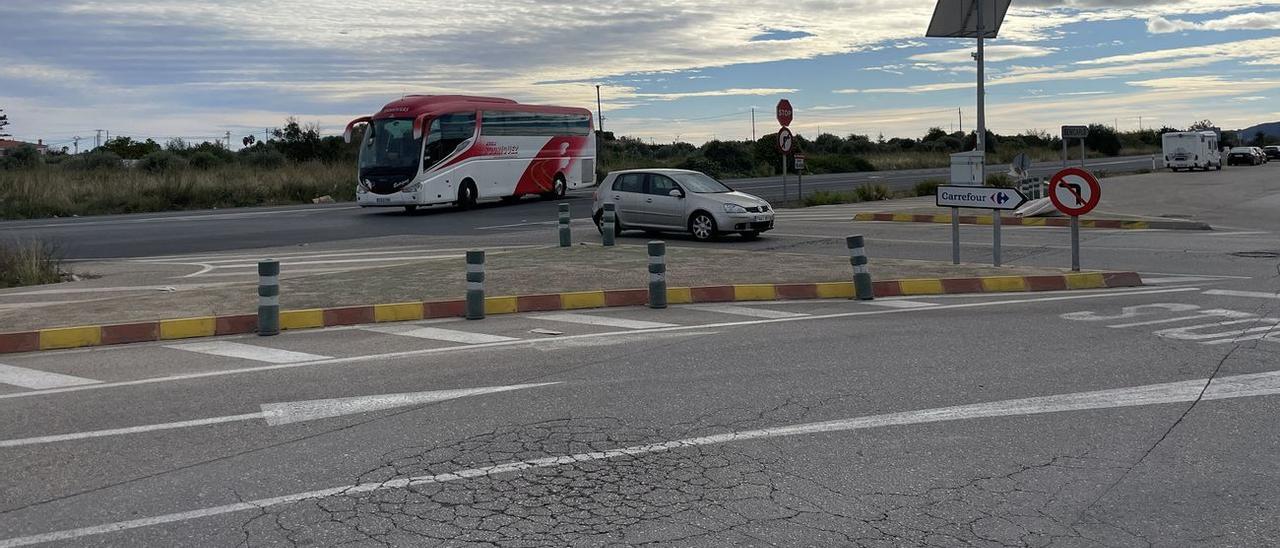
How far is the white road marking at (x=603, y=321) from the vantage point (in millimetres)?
11453

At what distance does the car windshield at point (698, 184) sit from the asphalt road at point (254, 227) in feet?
19.1

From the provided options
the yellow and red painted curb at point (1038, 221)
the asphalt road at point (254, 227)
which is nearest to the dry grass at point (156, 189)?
the asphalt road at point (254, 227)

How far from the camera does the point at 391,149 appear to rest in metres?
33.8

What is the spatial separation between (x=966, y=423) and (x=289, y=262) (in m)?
15.6

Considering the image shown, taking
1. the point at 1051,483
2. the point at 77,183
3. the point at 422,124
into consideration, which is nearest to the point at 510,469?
the point at 1051,483

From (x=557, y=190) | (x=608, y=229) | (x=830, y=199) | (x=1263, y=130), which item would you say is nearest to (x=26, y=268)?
(x=608, y=229)

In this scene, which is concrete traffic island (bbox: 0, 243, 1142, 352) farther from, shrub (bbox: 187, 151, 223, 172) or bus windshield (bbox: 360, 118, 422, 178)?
shrub (bbox: 187, 151, 223, 172)

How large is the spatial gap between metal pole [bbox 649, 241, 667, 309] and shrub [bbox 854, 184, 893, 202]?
26.2m

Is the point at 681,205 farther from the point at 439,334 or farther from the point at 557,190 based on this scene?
the point at 557,190

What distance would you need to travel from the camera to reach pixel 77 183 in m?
43.3

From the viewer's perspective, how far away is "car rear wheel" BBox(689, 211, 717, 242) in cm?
2223

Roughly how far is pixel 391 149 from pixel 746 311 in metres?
23.0

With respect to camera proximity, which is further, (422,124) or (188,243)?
(422,124)

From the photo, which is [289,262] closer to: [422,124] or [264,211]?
[422,124]
